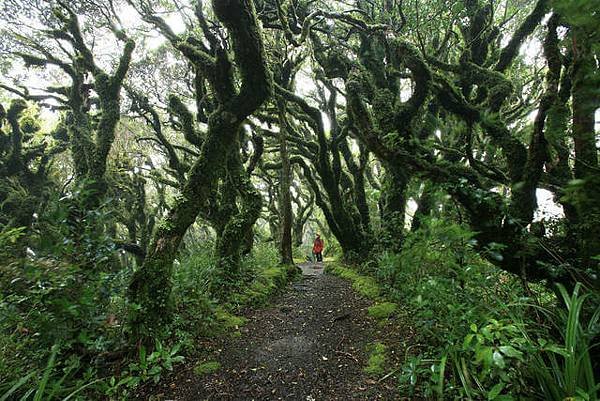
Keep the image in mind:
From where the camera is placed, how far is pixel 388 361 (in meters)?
3.77

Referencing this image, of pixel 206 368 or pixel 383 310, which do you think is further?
pixel 383 310

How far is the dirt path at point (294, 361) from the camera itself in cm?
350

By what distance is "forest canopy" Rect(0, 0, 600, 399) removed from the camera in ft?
9.74

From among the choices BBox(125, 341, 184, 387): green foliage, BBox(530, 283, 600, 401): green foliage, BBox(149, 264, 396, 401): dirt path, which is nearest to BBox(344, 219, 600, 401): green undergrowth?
BBox(530, 283, 600, 401): green foliage

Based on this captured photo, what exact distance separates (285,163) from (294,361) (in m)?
6.23

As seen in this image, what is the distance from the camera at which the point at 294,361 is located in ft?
13.9

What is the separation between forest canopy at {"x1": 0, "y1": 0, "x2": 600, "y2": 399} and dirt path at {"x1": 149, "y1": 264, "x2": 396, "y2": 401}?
773 millimetres

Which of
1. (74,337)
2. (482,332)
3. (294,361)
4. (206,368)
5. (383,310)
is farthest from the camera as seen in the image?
(383,310)

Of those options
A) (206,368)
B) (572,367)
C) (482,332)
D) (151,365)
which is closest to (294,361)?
(206,368)

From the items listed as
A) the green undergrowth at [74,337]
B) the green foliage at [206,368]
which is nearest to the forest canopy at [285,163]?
the green undergrowth at [74,337]

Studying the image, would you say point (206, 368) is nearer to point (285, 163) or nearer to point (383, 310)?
point (383, 310)

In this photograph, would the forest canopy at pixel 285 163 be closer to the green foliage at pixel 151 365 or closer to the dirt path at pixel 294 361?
the green foliage at pixel 151 365

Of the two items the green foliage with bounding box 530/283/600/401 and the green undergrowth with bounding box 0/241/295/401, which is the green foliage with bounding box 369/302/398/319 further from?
the green foliage with bounding box 530/283/600/401

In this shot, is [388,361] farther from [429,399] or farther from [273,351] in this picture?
[273,351]
